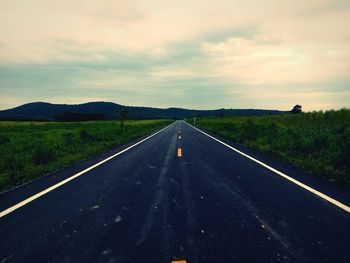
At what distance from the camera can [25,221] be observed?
13.6 ft

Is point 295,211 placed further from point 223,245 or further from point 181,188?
point 181,188

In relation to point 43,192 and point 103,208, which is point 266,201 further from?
point 43,192

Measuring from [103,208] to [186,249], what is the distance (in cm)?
216

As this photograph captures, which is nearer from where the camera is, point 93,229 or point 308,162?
point 93,229

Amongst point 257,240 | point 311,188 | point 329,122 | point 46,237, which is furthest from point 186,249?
point 329,122

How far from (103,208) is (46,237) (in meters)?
1.20

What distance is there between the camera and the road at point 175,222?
10.1ft

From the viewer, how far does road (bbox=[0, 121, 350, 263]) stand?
3068 mm

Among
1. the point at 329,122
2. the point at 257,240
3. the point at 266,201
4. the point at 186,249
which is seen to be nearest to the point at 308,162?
the point at 266,201

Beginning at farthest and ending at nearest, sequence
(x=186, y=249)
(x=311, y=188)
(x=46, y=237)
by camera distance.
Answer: (x=311, y=188) < (x=46, y=237) < (x=186, y=249)

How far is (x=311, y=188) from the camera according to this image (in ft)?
18.8

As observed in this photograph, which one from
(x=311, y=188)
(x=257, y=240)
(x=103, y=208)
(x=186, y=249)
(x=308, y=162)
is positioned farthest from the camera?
(x=308, y=162)

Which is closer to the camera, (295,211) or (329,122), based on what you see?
(295,211)

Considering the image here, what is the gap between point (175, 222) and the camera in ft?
12.9
